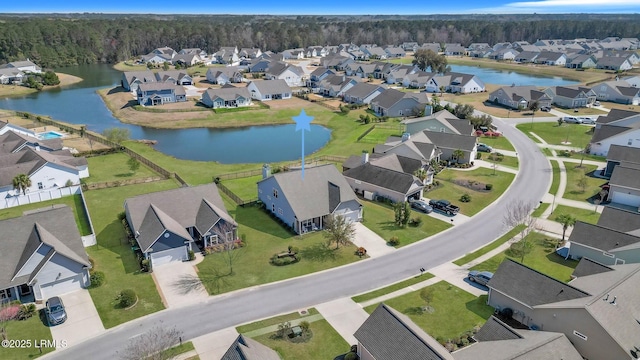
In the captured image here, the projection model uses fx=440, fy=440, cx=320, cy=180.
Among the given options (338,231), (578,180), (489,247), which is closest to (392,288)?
(338,231)

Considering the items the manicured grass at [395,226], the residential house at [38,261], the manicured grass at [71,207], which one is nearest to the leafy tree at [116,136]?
the manicured grass at [71,207]

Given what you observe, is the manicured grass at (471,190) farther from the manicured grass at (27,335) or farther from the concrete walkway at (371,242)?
the manicured grass at (27,335)

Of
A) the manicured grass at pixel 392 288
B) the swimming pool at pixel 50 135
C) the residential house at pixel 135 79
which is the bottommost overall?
the manicured grass at pixel 392 288

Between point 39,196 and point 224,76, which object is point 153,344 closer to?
point 39,196

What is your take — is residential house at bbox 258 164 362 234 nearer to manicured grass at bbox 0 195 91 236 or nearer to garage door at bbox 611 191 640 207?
manicured grass at bbox 0 195 91 236

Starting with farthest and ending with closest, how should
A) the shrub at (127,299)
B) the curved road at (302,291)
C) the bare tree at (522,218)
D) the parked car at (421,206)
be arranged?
the parked car at (421,206) → the bare tree at (522,218) → the shrub at (127,299) → the curved road at (302,291)

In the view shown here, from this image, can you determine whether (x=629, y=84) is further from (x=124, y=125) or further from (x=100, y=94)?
(x=100, y=94)

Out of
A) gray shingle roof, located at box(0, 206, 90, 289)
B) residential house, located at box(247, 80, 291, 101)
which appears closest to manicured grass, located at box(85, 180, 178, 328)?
gray shingle roof, located at box(0, 206, 90, 289)
